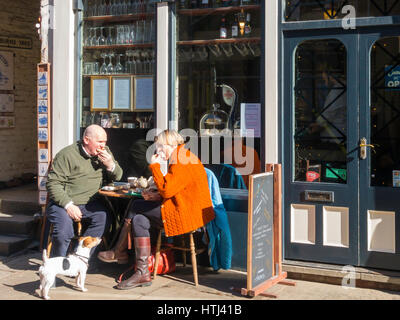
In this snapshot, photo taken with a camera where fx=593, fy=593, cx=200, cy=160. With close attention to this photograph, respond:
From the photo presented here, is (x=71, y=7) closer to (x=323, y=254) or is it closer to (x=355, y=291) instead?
(x=323, y=254)

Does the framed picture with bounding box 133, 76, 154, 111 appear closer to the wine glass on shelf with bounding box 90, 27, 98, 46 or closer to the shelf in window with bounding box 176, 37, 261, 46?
the shelf in window with bounding box 176, 37, 261, 46

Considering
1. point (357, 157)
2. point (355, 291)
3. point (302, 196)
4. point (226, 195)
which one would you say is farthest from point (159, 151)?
point (355, 291)

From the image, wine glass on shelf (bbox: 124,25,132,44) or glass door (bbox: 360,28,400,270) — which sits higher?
wine glass on shelf (bbox: 124,25,132,44)

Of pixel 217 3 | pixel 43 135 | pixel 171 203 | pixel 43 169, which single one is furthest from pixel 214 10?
pixel 43 169

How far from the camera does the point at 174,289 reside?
561 centimetres

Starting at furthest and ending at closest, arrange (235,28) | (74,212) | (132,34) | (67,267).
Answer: (132,34) → (235,28) → (74,212) → (67,267)

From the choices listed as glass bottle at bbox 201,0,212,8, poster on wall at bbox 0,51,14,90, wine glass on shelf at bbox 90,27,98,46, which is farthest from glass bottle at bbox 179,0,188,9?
poster on wall at bbox 0,51,14,90

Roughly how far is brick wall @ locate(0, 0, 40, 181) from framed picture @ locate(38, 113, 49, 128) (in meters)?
2.18

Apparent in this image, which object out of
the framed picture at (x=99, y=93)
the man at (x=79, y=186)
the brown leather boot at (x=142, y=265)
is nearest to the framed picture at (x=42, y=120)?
→ the framed picture at (x=99, y=93)

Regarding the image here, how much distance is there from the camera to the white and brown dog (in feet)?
17.1

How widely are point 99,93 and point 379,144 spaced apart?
3371mm

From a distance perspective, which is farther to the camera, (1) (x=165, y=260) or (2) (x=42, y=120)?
(2) (x=42, y=120)

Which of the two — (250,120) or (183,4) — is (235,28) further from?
(250,120)

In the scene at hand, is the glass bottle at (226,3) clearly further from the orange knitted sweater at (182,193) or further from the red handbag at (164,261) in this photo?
the red handbag at (164,261)
